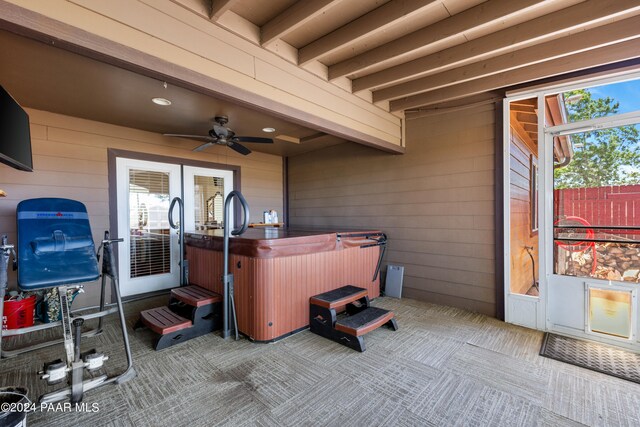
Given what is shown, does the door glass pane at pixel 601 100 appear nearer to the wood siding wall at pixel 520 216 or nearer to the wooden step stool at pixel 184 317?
the wood siding wall at pixel 520 216

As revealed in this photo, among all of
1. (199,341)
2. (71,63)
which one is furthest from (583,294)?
(71,63)

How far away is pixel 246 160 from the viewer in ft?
18.6

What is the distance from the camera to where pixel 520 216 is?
347cm

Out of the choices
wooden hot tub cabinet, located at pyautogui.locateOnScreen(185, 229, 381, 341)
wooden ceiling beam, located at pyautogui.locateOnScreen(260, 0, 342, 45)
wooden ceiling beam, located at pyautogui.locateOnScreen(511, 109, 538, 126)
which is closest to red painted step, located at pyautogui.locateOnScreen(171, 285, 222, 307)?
wooden hot tub cabinet, located at pyautogui.locateOnScreen(185, 229, 381, 341)

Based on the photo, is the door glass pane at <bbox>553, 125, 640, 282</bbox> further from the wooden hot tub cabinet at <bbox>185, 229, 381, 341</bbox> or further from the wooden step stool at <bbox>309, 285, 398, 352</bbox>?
the wooden hot tub cabinet at <bbox>185, 229, 381, 341</bbox>

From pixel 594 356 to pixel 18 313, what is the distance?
5.81m

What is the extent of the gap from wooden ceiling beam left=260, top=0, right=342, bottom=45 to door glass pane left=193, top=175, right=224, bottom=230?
3300mm

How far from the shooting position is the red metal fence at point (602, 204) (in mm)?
2738

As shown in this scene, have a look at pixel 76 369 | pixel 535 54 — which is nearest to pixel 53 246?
pixel 76 369

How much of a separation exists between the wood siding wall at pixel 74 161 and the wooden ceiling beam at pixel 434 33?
10.4 ft

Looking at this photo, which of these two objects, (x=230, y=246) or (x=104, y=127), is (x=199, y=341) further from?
(x=104, y=127)

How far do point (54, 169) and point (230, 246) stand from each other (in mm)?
2659

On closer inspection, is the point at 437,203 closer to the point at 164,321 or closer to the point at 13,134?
the point at 164,321

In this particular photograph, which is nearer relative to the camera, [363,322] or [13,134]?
[13,134]
